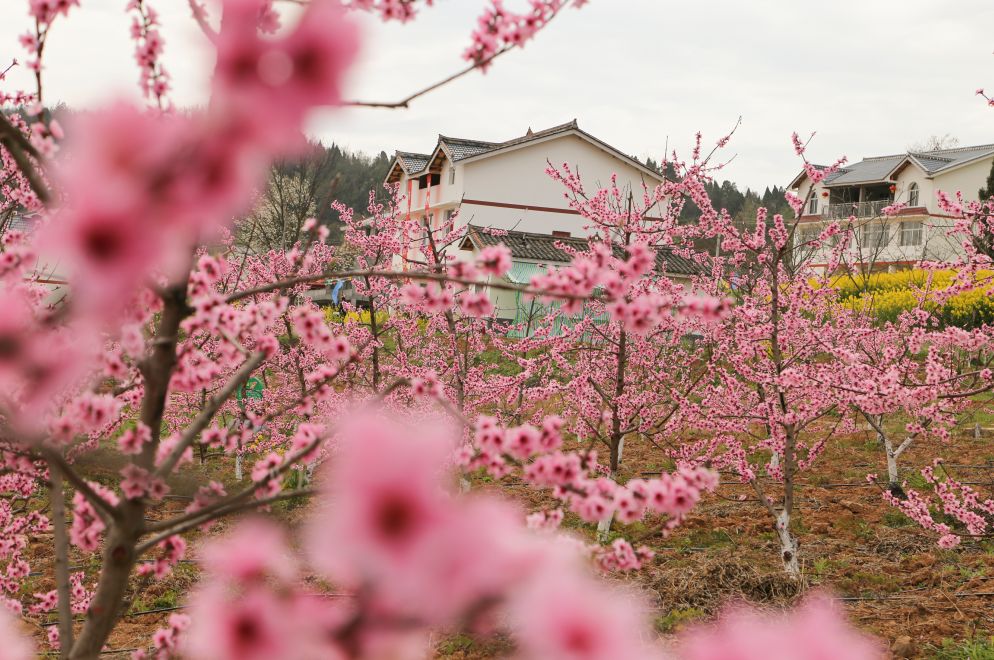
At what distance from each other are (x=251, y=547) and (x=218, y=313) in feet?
6.42

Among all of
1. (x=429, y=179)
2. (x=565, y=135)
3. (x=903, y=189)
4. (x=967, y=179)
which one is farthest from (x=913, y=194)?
(x=429, y=179)

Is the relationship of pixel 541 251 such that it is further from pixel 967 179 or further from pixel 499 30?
pixel 967 179

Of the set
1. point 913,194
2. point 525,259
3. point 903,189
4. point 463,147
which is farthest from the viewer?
point 903,189

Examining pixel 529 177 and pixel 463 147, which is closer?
pixel 529 177

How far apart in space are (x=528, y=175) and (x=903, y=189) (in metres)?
21.4

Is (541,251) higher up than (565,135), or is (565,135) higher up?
(565,135)

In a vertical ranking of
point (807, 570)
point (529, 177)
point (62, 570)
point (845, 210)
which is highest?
point (529, 177)

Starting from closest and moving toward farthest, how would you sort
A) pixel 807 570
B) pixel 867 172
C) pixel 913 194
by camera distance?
pixel 807 570 → pixel 913 194 → pixel 867 172

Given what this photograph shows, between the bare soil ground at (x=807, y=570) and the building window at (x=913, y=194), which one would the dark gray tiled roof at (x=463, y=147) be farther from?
the bare soil ground at (x=807, y=570)

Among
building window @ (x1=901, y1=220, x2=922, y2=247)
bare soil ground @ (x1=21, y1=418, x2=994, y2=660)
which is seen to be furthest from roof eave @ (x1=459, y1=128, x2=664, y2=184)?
bare soil ground @ (x1=21, y1=418, x2=994, y2=660)

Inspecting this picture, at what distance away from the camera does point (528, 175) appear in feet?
113

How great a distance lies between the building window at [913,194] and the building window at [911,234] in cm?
105

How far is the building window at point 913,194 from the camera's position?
4019 cm

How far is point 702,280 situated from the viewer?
435 inches
